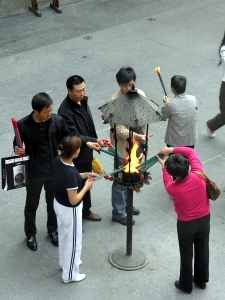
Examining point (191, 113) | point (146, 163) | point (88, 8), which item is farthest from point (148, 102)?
point (88, 8)

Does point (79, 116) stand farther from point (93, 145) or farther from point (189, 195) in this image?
point (189, 195)

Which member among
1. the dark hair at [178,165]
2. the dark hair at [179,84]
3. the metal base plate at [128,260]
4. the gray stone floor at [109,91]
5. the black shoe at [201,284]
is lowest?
the gray stone floor at [109,91]

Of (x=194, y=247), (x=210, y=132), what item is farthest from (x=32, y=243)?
(x=210, y=132)

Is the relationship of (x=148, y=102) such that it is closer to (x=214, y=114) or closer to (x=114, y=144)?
(x=114, y=144)

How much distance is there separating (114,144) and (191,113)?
1.06m

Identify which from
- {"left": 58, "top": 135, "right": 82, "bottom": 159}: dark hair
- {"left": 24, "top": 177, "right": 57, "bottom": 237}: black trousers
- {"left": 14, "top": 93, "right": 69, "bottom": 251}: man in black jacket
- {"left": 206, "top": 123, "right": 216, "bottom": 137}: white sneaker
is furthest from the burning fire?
{"left": 206, "top": 123, "right": 216, "bottom": 137}: white sneaker

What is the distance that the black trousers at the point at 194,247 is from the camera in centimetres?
579

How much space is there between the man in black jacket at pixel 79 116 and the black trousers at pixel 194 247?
51.0 inches

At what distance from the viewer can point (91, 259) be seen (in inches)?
260

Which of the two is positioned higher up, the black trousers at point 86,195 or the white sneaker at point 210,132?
the black trousers at point 86,195

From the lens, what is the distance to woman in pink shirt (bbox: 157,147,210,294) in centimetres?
558

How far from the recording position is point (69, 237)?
6012 mm

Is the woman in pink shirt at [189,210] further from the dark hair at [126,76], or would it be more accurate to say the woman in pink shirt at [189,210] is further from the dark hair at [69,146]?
the dark hair at [126,76]

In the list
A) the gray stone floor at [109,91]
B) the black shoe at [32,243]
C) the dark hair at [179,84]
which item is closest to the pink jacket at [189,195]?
the gray stone floor at [109,91]
